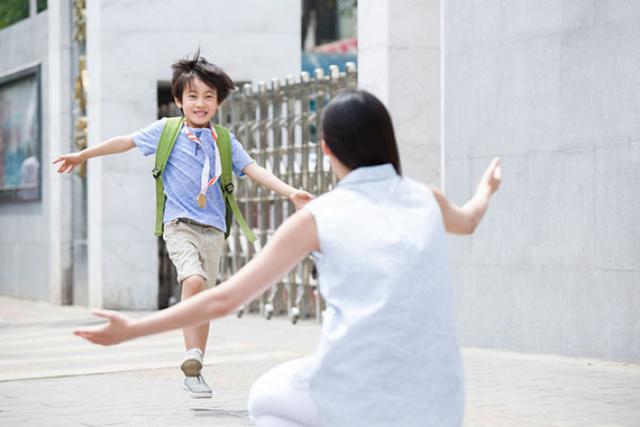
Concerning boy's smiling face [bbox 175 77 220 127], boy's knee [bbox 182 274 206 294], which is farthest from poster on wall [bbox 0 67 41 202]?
boy's knee [bbox 182 274 206 294]

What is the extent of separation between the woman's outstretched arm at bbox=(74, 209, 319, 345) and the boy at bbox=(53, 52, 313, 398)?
4.00 metres

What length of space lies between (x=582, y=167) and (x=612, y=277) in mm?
757

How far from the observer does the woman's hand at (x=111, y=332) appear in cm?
362

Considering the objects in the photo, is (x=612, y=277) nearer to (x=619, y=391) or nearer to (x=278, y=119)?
(x=619, y=391)

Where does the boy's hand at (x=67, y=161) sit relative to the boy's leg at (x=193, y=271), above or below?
above

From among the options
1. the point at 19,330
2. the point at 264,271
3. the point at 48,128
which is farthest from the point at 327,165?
the point at 264,271

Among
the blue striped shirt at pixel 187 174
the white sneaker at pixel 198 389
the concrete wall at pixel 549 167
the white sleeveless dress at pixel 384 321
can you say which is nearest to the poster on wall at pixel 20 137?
the concrete wall at pixel 549 167

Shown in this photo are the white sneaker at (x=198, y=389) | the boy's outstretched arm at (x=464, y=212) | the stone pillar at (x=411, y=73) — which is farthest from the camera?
the stone pillar at (x=411, y=73)

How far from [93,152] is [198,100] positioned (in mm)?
699

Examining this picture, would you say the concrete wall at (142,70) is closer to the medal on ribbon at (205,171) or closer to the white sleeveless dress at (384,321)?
the medal on ribbon at (205,171)

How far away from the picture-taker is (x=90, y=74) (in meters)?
16.7

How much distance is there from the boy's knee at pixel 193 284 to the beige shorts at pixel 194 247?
0.04m

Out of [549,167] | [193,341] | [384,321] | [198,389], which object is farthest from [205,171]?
[384,321]

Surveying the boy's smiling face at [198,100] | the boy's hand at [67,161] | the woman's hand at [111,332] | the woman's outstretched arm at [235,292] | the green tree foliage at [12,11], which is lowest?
the woman's hand at [111,332]
